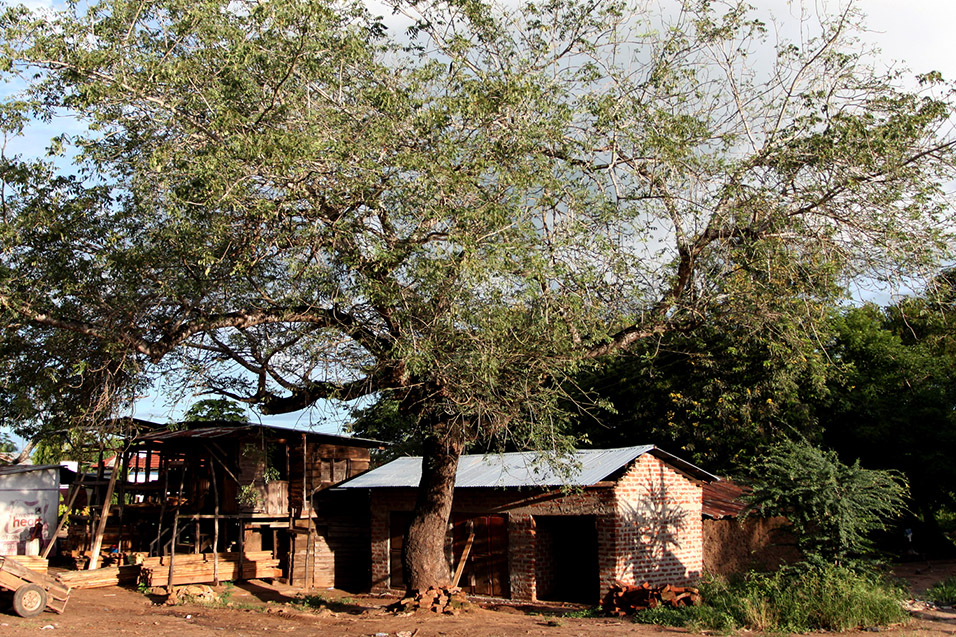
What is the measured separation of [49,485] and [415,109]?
1828 cm

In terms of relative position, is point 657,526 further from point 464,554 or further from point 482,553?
point 464,554

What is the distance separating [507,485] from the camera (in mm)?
16828

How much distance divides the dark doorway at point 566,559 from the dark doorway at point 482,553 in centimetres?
79

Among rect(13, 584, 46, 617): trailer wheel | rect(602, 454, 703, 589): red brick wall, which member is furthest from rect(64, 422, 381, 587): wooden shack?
rect(602, 454, 703, 589): red brick wall

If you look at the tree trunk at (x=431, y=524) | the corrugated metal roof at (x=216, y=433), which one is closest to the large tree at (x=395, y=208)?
the tree trunk at (x=431, y=524)

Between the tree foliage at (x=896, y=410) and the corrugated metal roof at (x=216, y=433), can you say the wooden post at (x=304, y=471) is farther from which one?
the tree foliage at (x=896, y=410)

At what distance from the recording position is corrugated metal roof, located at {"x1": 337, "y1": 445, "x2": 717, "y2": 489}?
52.0 feet

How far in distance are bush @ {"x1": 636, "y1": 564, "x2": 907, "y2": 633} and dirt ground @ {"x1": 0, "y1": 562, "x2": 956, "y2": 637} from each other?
0.35 m

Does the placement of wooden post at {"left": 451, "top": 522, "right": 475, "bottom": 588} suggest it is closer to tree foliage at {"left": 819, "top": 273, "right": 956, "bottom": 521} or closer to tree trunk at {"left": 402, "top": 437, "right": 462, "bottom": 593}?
tree trunk at {"left": 402, "top": 437, "right": 462, "bottom": 593}

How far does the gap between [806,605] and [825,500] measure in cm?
161

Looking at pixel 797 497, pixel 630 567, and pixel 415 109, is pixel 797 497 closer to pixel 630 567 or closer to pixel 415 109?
pixel 630 567

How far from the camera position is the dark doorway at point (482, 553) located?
17797mm

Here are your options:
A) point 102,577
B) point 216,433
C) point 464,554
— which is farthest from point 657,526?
point 102,577

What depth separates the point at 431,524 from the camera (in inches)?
536
